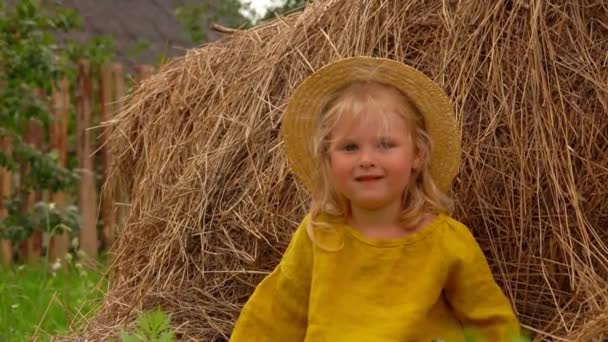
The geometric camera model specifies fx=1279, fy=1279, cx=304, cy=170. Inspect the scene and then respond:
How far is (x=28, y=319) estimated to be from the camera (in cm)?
508

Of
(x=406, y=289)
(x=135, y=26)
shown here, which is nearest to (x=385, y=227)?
(x=406, y=289)

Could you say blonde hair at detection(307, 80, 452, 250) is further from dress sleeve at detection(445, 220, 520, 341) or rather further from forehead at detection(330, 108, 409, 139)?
dress sleeve at detection(445, 220, 520, 341)

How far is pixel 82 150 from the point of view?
812 cm

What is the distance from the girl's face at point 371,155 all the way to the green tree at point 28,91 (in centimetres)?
320

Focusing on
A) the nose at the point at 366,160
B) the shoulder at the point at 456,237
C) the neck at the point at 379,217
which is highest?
the nose at the point at 366,160

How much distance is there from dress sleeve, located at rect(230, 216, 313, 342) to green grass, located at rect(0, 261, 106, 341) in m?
1.18

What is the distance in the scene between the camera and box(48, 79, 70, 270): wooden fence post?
7840 millimetres

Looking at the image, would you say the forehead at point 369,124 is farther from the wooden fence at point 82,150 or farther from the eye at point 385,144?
the wooden fence at point 82,150

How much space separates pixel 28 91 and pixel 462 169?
356 centimetres

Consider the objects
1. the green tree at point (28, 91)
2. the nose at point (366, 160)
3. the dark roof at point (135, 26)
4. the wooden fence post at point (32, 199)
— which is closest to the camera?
the nose at point (366, 160)

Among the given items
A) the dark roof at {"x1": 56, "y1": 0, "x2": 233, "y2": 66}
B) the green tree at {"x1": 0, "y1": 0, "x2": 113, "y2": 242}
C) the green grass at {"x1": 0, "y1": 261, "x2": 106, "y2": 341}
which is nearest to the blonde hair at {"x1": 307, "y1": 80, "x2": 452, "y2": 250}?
the green grass at {"x1": 0, "y1": 261, "x2": 106, "y2": 341}

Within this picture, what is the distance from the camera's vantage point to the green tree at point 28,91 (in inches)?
251

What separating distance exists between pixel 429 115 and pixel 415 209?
244 mm

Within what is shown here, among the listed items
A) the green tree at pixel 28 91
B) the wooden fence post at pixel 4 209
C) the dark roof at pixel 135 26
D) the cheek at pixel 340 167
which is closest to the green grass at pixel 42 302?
the green tree at pixel 28 91
